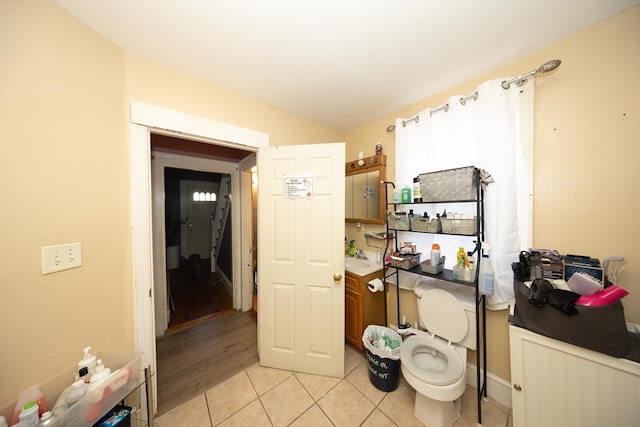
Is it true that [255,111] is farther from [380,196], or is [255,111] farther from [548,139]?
[548,139]

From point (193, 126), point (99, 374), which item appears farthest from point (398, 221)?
point (99, 374)

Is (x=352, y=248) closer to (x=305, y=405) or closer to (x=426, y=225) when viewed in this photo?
(x=426, y=225)

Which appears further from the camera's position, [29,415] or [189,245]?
[189,245]

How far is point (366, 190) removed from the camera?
2266 millimetres

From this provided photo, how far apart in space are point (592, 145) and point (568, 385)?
131 centimetres

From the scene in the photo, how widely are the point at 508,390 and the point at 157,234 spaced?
137 inches

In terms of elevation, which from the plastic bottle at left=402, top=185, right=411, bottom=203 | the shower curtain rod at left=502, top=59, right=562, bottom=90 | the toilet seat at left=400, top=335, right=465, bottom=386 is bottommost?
the toilet seat at left=400, top=335, right=465, bottom=386

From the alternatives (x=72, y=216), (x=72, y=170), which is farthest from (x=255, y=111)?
(x=72, y=216)

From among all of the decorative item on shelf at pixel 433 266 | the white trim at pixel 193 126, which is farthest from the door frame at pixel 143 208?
the decorative item on shelf at pixel 433 266

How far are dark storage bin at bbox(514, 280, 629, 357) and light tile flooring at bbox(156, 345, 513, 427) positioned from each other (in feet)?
2.97

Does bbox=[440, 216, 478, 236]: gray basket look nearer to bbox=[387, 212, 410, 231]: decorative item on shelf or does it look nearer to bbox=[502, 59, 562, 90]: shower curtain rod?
bbox=[387, 212, 410, 231]: decorative item on shelf

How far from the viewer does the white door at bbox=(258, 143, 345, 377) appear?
1630 mm

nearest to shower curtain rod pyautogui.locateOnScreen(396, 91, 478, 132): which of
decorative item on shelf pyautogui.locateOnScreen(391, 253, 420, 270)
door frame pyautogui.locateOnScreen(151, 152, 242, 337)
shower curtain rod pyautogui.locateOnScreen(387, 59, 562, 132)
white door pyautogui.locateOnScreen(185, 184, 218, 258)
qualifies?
shower curtain rod pyautogui.locateOnScreen(387, 59, 562, 132)

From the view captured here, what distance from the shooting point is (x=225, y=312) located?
2.71 meters
